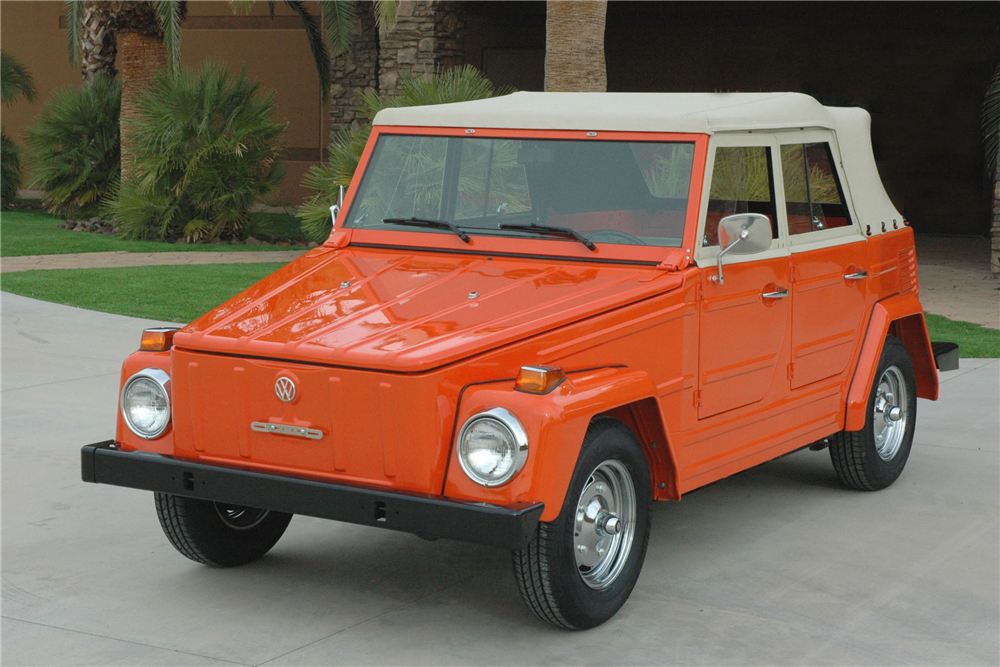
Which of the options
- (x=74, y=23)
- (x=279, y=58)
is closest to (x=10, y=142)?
(x=74, y=23)

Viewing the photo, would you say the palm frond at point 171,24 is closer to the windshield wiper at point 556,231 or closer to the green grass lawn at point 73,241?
the green grass lawn at point 73,241

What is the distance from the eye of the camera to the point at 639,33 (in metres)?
24.5

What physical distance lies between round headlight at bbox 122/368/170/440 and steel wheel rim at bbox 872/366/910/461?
3.73 m

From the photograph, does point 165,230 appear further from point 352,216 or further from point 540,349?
point 540,349

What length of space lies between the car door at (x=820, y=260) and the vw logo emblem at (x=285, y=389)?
2.49 m

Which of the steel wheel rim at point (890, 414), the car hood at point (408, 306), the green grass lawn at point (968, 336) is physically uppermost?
the car hood at point (408, 306)

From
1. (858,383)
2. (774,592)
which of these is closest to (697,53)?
(858,383)

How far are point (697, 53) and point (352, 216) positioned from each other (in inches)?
769

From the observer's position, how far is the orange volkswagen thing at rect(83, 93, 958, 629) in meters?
4.08

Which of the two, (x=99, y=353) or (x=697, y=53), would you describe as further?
(x=697, y=53)

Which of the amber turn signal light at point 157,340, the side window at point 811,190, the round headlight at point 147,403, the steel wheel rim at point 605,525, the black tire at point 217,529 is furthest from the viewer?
the side window at point 811,190

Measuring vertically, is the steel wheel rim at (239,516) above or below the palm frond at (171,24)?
below

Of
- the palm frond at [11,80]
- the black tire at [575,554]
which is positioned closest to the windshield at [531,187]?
the black tire at [575,554]

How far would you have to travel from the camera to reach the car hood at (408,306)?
4211 mm
